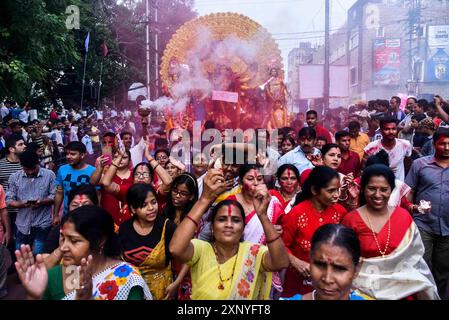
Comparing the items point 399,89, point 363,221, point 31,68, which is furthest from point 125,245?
point 399,89

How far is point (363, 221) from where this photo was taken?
9.87ft

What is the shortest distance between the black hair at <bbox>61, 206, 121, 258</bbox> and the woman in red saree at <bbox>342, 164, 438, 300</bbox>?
4.71ft

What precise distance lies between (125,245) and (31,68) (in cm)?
705

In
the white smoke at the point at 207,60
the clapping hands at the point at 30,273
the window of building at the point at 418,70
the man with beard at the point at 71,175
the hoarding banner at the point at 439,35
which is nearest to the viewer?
the clapping hands at the point at 30,273

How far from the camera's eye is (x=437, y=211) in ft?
13.5

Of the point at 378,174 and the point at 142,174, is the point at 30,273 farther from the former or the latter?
the point at 142,174

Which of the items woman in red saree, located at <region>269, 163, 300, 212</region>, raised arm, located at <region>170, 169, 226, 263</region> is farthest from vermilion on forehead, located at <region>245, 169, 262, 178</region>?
raised arm, located at <region>170, 169, 226, 263</region>

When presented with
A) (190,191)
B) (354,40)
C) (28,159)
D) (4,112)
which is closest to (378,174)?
(190,191)

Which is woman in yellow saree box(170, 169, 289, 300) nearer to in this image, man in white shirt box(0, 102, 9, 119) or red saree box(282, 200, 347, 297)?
red saree box(282, 200, 347, 297)

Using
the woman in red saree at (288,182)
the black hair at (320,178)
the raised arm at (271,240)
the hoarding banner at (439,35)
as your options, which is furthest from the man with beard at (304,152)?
the hoarding banner at (439,35)

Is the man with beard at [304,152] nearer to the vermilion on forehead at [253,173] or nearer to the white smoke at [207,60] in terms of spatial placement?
the vermilion on forehead at [253,173]

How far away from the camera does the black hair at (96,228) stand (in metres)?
2.46

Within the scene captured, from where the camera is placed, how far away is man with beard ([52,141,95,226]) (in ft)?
15.6
